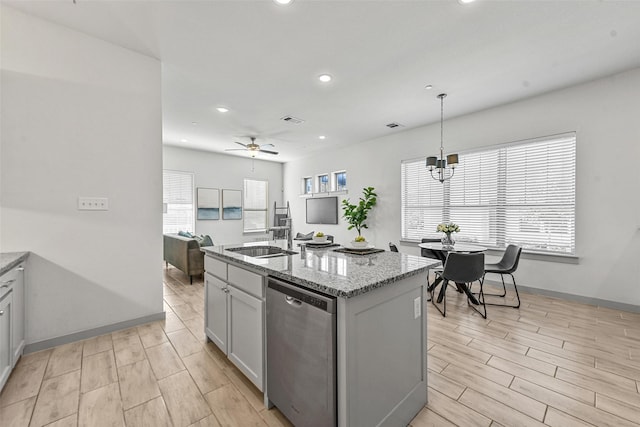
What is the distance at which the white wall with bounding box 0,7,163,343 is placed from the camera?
7.48 feet

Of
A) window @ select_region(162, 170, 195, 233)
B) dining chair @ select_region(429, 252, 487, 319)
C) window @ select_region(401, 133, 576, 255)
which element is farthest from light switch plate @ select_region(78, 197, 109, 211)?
window @ select_region(401, 133, 576, 255)

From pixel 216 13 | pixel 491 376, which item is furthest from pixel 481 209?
pixel 216 13

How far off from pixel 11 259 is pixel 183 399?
1.66m

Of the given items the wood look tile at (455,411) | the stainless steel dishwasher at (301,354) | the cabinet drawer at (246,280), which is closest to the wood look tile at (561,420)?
the wood look tile at (455,411)

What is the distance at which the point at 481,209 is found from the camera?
14.6ft

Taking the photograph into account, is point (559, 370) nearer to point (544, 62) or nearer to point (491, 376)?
point (491, 376)

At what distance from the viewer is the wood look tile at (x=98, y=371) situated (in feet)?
6.22

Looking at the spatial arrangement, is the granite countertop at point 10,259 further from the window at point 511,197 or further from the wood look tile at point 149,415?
the window at point 511,197

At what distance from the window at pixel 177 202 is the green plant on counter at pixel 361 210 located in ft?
13.2

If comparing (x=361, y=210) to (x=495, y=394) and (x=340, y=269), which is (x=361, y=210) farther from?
(x=340, y=269)

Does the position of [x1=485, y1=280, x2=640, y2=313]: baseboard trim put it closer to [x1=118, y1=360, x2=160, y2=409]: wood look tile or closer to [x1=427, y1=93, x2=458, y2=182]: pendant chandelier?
[x1=427, y1=93, x2=458, y2=182]: pendant chandelier

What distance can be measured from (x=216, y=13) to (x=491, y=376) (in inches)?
142

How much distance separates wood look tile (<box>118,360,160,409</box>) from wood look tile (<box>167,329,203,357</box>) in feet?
0.88

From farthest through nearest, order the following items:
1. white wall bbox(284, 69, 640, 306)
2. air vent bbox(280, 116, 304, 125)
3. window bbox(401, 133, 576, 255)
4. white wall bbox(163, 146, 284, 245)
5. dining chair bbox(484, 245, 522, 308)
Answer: white wall bbox(163, 146, 284, 245)
air vent bbox(280, 116, 304, 125)
window bbox(401, 133, 576, 255)
dining chair bbox(484, 245, 522, 308)
white wall bbox(284, 69, 640, 306)
